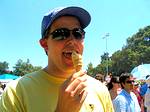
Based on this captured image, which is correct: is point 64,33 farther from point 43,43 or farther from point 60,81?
point 60,81

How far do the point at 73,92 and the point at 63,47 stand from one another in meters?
0.51

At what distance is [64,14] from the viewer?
8.80 feet

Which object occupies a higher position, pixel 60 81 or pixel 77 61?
pixel 77 61

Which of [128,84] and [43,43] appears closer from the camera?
[43,43]

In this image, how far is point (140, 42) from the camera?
3701 inches

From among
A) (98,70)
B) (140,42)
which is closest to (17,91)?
(140,42)

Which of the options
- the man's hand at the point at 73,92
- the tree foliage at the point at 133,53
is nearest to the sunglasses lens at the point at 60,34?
the man's hand at the point at 73,92

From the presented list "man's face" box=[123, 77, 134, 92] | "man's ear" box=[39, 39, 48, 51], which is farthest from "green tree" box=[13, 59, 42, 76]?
"man's ear" box=[39, 39, 48, 51]

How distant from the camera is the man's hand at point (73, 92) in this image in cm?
213

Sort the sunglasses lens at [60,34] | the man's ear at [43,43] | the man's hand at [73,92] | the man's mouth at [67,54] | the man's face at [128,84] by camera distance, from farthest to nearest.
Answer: the man's face at [128,84] → the man's ear at [43,43] → the sunglasses lens at [60,34] → the man's mouth at [67,54] → the man's hand at [73,92]

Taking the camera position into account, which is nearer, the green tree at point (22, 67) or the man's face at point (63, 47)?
the man's face at point (63, 47)

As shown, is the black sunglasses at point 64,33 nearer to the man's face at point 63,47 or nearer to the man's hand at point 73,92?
the man's face at point 63,47

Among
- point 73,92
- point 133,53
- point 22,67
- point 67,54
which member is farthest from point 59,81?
point 22,67

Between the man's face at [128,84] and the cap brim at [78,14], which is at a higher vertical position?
the cap brim at [78,14]
